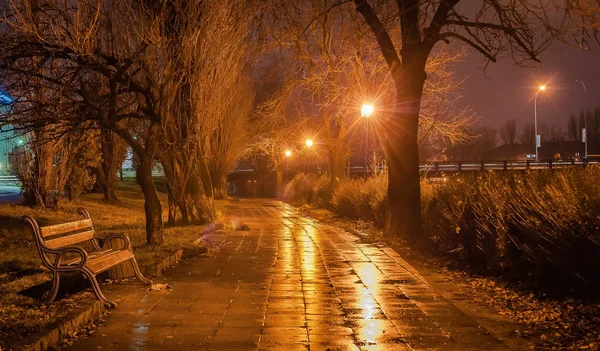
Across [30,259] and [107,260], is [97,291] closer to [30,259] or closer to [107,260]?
[107,260]

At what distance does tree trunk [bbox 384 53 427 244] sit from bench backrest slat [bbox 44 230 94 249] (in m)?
7.73

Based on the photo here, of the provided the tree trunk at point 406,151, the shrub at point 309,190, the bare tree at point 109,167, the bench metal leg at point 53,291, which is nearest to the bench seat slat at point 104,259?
the bench metal leg at point 53,291

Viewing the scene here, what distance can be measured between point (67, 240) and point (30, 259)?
303cm

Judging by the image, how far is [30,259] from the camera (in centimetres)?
1060

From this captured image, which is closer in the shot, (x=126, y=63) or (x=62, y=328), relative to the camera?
(x=62, y=328)

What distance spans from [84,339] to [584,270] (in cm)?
570

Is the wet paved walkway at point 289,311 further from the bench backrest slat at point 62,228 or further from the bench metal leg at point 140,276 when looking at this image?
the bench backrest slat at point 62,228

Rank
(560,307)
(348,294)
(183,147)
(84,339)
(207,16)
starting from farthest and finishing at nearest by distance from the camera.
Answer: (183,147) < (207,16) < (348,294) < (560,307) < (84,339)

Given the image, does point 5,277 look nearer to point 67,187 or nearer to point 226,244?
point 226,244

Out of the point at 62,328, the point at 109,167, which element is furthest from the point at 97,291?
the point at 109,167

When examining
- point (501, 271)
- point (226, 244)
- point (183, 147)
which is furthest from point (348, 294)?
point (183, 147)

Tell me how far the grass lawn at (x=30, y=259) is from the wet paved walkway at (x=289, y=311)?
573mm

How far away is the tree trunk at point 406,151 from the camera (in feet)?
47.4

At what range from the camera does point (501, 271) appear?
9602 millimetres
